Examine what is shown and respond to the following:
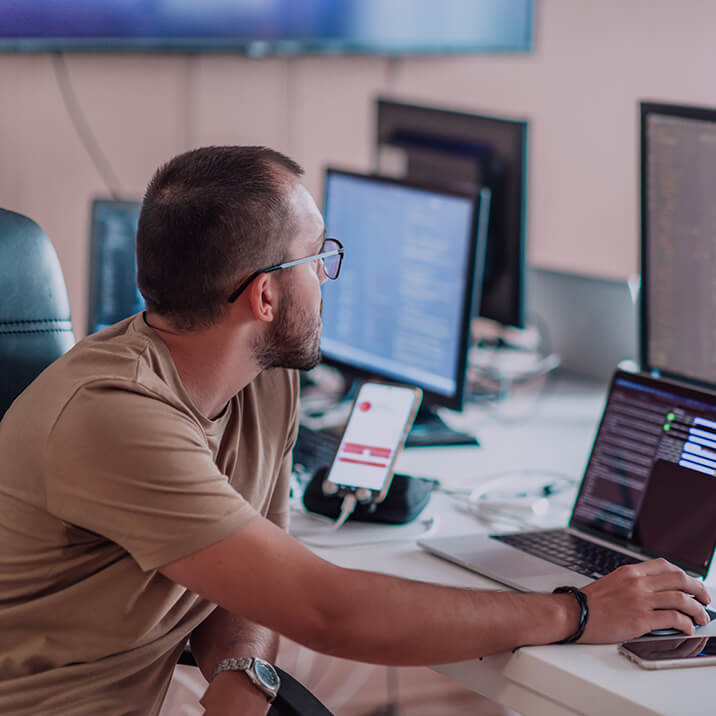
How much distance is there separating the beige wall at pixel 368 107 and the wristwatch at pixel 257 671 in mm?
1332

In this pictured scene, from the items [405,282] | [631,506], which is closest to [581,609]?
[631,506]

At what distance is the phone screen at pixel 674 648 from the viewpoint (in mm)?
1076

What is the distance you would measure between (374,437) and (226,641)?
363 mm

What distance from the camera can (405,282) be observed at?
1.85m

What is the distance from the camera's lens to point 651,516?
53.7 inches

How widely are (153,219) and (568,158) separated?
→ 7.94 feet

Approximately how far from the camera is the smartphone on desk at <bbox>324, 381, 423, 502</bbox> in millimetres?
1485

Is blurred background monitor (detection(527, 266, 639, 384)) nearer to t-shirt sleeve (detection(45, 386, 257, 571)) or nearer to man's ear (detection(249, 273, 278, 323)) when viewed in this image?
man's ear (detection(249, 273, 278, 323))

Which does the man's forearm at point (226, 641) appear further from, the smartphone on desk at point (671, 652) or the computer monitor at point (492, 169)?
the computer monitor at point (492, 169)

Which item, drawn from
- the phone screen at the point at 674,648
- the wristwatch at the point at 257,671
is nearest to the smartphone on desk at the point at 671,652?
the phone screen at the point at 674,648

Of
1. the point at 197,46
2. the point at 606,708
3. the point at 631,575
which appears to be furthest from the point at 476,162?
the point at 606,708

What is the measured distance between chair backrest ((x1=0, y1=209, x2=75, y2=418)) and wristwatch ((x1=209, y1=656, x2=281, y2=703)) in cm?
40

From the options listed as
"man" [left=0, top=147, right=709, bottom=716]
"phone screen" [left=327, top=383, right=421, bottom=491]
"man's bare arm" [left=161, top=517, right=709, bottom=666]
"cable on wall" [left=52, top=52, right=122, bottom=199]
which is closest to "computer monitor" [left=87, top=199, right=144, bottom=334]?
"cable on wall" [left=52, top=52, right=122, bottom=199]

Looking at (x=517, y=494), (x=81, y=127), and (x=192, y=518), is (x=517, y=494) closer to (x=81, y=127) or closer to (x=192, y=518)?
(x=192, y=518)
